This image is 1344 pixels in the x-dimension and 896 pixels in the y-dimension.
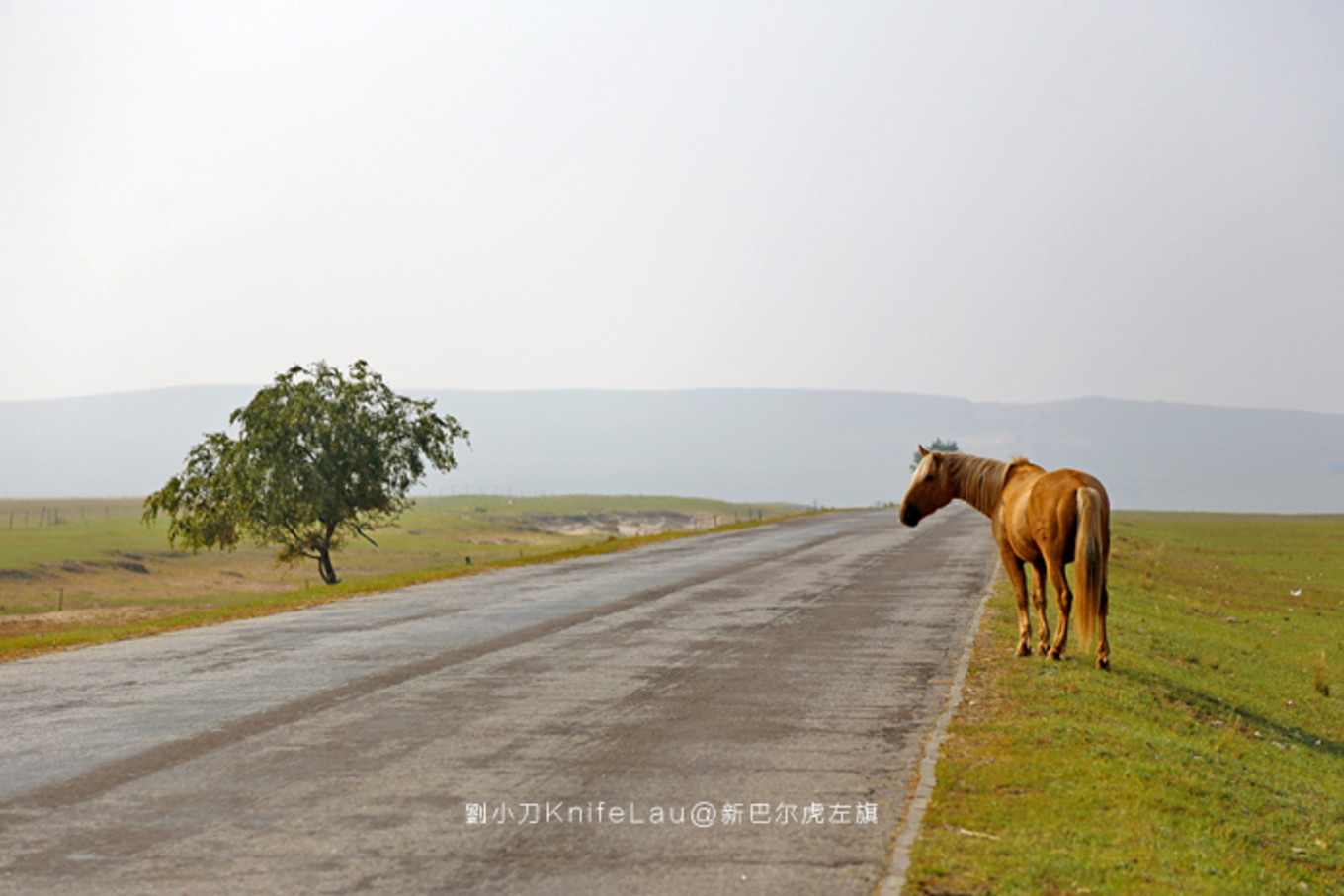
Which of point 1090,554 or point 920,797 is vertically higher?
point 1090,554

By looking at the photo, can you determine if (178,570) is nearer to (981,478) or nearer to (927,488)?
(927,488)

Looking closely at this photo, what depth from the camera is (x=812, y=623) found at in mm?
17250

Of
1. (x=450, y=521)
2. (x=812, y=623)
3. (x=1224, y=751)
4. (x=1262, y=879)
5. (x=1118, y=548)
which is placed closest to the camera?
(x=1262, y=879)

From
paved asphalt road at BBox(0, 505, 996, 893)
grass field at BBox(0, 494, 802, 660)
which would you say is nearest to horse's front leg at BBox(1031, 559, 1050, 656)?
paved asphalt road at BBox(0, 505, 996, 893)

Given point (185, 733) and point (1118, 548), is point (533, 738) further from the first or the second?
point (1118, 548)

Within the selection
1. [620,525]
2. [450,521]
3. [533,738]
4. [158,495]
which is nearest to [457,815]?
[533,738]

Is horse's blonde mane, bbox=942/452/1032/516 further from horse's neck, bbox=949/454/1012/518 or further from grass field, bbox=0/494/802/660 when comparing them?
grass field, bbox=0/494/802/660

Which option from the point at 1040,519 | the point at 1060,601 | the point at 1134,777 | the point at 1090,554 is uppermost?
the point at 1040,519

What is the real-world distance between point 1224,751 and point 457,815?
8.44 m

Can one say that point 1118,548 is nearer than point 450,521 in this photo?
Yes

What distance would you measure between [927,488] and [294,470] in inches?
1355

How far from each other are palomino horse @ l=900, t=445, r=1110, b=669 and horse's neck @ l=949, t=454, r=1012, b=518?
0.04 ft

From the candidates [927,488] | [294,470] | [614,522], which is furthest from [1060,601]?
[614,522]

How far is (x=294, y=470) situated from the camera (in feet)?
140
